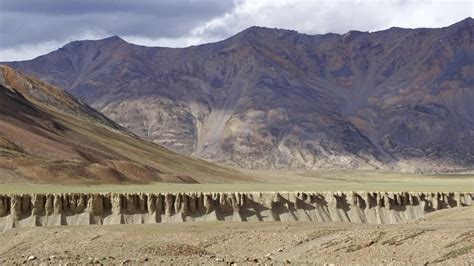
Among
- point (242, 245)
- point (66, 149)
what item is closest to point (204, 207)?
point (242, 245)

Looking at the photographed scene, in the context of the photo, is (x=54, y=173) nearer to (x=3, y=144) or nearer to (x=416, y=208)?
(x=3, y=144)

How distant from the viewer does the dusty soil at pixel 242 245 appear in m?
31.7

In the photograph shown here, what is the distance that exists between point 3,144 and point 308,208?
7107 cm

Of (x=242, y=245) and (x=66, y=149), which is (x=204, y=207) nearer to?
(x=242, y=245)

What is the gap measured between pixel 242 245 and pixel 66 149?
97101 millimetres

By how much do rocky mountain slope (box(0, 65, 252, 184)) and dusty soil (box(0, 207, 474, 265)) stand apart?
6050 cm

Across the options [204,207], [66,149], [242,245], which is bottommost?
[242,245]

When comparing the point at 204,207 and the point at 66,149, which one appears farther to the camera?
the point at 66,149

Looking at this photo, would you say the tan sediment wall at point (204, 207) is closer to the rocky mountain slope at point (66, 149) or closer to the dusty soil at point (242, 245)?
the dusty soil at point (242, 245)

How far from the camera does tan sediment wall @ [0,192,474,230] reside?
5756cm

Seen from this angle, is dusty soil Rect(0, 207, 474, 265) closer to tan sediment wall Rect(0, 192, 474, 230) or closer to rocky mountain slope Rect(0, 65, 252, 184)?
tan sediment wall Rect(0, 192, 474, 230)

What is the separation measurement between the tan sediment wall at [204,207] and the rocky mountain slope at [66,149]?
45.6 m

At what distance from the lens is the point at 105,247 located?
34469mm

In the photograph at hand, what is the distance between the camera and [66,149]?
445 ft
